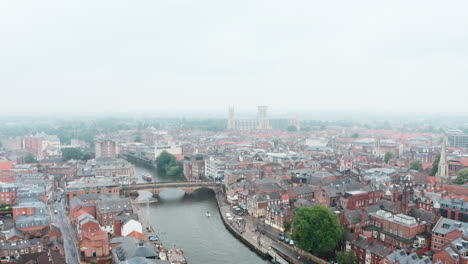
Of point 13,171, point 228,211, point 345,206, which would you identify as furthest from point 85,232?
point 13,171

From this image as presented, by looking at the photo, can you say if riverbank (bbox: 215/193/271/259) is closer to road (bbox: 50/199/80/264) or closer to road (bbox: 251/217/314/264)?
road (bbox: 251/217/314/264)

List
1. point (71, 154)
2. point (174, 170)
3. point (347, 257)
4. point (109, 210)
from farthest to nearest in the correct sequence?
point (71, 154), point (174, 170), point (109, 210), point (347, 257)

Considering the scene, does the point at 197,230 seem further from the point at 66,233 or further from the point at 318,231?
the point at 318,231

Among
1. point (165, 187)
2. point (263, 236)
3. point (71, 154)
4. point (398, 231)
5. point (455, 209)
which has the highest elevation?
point (71, 154)

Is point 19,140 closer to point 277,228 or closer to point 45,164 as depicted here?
point 45,164

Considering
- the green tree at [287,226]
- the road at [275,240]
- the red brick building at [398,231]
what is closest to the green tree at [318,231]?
the road at [275,240]

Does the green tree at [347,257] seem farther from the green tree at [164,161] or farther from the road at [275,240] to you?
the green tree at [164,161]

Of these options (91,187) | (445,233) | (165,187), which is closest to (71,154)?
(91,187)
